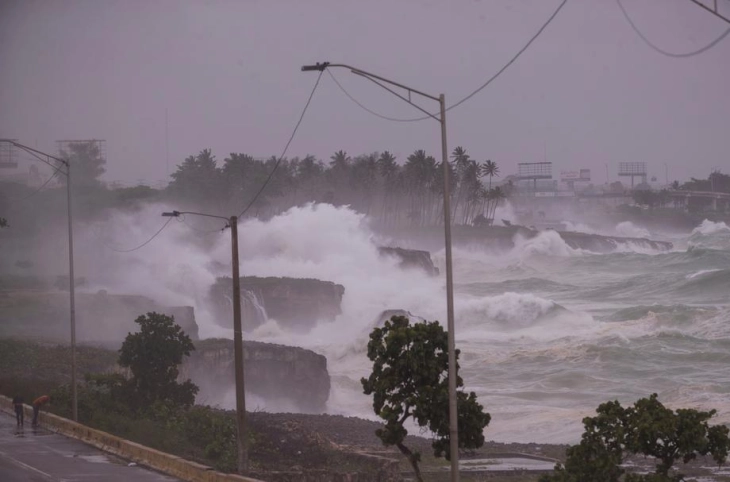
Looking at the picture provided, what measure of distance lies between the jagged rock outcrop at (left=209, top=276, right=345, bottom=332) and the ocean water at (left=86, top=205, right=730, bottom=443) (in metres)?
1.12

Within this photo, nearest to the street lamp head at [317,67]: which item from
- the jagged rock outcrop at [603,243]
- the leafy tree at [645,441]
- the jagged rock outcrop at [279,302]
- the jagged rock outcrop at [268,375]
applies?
the leafy tree at [645,441]

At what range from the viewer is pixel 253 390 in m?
46.3

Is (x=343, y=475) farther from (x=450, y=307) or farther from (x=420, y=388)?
(x=450, y=307)

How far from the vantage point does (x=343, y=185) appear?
16462 centimetres

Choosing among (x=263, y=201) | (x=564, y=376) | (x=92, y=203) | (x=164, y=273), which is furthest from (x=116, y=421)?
(x=263, y=201)

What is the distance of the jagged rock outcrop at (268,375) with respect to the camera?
4591 centimetres

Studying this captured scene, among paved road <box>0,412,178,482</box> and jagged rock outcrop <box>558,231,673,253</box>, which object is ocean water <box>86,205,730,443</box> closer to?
jagged rock outcrop <box>558,231,673,253</box>

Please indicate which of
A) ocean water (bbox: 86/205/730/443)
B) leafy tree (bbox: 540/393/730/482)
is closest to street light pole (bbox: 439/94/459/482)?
leafy tree (bbox: 540/393/730/482)

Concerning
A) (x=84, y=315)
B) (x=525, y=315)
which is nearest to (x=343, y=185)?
(x=525, y=315)

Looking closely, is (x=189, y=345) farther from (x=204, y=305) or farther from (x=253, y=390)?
(x=204, y=305)

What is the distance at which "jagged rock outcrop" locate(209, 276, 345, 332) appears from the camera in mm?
74188

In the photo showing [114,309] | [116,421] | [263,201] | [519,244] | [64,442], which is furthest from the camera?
[519,244]

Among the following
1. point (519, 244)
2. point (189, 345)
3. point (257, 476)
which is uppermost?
point (519, 244)

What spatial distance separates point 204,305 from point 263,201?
230ft
